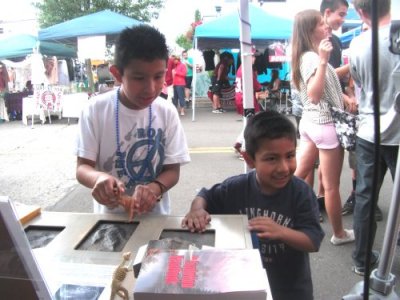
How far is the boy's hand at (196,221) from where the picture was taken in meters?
1.13

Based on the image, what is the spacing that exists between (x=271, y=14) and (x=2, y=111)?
773cm

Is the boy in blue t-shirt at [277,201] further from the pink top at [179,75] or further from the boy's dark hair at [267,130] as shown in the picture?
the pink top at [179,75]

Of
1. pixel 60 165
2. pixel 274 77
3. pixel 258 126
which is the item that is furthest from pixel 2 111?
pixel 258 126

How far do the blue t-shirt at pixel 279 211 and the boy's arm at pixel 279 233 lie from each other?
95 millimetres

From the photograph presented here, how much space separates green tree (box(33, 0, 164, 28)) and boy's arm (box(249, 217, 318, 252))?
20593mm

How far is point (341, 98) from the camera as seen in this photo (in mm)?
2584

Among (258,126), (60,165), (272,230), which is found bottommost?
(60,165)

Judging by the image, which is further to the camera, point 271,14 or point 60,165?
point 271,14

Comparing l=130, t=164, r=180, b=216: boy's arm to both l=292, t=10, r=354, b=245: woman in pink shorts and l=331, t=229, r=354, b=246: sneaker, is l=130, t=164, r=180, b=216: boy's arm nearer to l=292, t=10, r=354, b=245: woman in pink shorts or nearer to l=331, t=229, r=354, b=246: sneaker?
l=292, t=10, r=354, b=245: woman in pink shorts

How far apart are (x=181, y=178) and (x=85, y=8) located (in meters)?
18.0

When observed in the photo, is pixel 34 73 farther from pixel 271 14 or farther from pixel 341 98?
pixel 341 98

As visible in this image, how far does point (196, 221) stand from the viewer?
3.80 feet

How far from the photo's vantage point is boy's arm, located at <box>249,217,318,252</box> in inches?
44.9

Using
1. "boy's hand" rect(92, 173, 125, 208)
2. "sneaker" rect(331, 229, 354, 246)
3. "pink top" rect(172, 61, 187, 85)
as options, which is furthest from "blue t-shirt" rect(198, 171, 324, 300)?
"pink top" rect(172, 61, 187, 85)
